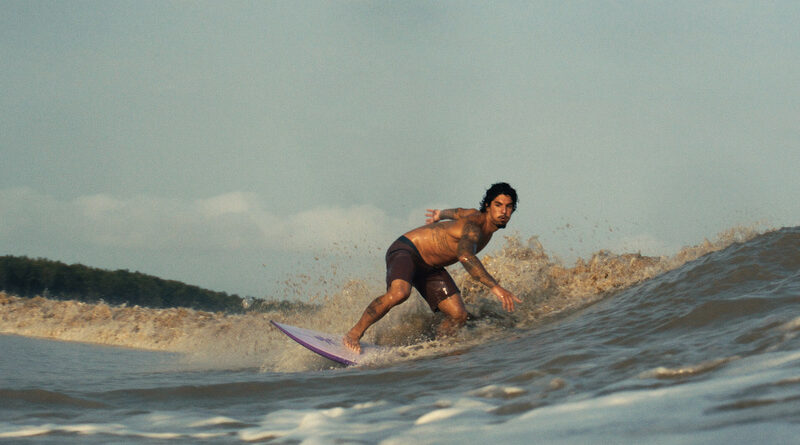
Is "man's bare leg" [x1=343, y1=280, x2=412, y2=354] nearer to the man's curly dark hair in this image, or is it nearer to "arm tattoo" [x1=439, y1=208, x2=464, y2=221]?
"arm tattoo" [x1=439, y1=208, x2=464, y2=221]

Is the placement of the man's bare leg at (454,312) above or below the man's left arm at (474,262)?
below

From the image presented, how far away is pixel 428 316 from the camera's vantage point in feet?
27.7

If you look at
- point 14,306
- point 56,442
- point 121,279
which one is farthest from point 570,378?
point 121,279

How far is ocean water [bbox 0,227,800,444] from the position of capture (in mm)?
2469

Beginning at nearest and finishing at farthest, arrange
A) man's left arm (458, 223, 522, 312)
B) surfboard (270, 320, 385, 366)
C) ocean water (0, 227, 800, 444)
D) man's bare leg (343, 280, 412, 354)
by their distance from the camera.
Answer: ocean water (0, 227, 800, 444)
man's left arm (458, 223, 522, 312)
surfboard (270, 320, 385, 366)
man's bare leg (343, 280, 412, 354)

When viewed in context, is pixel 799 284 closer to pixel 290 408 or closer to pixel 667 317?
pixel 667 317

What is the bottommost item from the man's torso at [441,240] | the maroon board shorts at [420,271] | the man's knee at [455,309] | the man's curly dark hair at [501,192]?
the man's knee at [455,309]

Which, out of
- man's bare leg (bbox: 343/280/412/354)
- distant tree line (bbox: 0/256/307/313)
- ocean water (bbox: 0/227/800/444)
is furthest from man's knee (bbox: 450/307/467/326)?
distant tree line (bbox: 0/256/307/313)

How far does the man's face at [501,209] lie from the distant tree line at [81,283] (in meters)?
24.0

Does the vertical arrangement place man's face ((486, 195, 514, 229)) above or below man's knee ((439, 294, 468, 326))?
above

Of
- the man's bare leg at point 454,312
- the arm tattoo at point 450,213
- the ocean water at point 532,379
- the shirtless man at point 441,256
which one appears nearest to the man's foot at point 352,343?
the shirtless man at point 441,256

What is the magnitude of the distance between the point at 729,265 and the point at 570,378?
415 centimetres

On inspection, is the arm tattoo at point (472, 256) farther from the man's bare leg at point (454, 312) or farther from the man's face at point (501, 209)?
the man's bare leg at point (454, 312)

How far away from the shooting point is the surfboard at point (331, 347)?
20.0 ft
